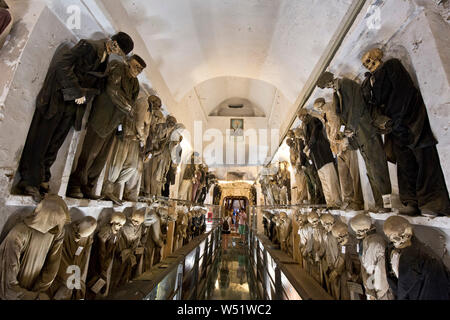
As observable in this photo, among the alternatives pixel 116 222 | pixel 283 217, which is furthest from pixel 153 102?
pixel 283 217

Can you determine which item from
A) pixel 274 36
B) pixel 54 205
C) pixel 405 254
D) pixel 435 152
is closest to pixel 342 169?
pixel 435 152

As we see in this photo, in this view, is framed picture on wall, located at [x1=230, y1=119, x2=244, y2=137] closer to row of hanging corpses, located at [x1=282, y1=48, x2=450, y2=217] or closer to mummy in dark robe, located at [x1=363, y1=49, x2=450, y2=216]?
row of hanging corpses, located at [x1=282, y1=48, x2=450, y2=217]

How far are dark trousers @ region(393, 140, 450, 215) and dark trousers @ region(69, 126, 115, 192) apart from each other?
11.1ft

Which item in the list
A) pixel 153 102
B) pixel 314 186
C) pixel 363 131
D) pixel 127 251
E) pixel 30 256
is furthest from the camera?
pixel 314 186

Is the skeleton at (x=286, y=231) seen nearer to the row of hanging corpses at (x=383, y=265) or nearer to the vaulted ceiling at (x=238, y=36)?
the row of hanging corpses at (x=383, y=265)

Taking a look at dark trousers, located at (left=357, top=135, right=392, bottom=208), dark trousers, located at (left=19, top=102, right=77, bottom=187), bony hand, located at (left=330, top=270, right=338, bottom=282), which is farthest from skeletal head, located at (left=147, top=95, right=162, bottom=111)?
bony hand, located at (left=330, top=270, right=338, bottom=282)

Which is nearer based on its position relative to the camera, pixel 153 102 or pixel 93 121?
pixel 93 121

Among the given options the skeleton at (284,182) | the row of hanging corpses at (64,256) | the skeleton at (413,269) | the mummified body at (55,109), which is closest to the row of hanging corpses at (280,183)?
the skeleton at (284,182)

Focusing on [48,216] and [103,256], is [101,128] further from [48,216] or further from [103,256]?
[103,256]

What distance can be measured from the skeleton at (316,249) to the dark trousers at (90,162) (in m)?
3.13

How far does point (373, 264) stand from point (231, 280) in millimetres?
5378

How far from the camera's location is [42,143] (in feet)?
5.94
